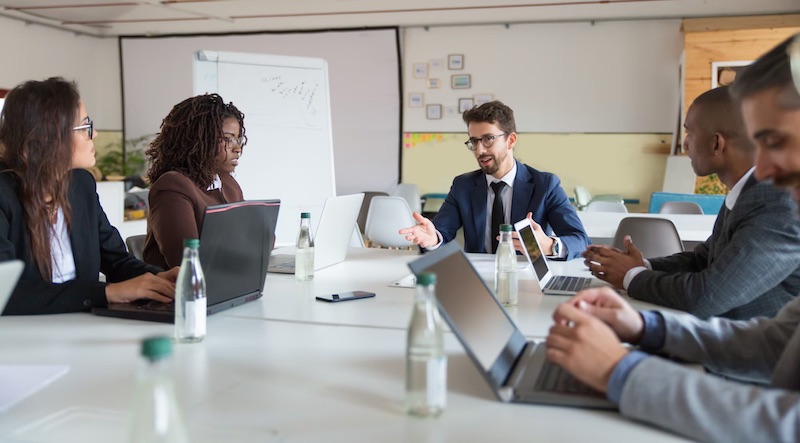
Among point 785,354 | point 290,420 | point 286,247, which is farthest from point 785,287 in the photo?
point 286,247

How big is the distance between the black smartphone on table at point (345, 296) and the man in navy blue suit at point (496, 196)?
1012 millimetres

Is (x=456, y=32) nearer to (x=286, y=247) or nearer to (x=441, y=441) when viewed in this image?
(x=286, y=247)

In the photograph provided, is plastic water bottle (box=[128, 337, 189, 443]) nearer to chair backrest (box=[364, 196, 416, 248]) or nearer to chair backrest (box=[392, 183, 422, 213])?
chair backrest (box=[364, 196, 416, 248])

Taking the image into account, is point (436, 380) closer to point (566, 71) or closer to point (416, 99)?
point (566, 71)

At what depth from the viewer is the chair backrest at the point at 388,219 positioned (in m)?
5.11

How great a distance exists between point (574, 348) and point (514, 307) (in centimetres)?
77

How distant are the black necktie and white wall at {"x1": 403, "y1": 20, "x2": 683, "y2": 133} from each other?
4.59 metres

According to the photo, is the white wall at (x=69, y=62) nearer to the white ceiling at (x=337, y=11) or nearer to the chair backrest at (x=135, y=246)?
the white ceiling at (x=337, y=11)

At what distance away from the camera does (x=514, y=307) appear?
6.31 ft

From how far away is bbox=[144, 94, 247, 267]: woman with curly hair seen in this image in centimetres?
247

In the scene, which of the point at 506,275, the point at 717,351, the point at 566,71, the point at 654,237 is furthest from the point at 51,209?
the point at 566,71

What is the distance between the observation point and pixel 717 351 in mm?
1357

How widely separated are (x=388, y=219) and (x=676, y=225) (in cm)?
196

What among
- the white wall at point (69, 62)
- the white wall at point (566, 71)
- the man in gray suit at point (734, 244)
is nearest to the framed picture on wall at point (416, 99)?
the white wall at point (566, 71)
